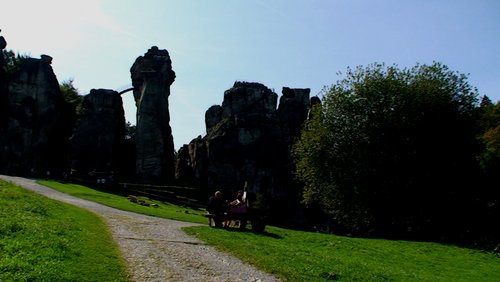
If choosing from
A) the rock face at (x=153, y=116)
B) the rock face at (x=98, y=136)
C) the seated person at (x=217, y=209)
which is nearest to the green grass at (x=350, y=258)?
the seated person at (x=217, y=209)

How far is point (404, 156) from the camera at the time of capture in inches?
1775

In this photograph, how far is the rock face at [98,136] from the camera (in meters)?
76.8

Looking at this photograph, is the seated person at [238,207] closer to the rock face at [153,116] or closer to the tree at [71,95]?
the rock face at [153,116]

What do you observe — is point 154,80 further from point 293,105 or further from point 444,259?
point 444,259

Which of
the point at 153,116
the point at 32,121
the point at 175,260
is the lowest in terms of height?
the point at 175,260

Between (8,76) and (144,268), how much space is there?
273 ft

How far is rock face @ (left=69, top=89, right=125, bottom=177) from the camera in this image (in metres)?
76.8

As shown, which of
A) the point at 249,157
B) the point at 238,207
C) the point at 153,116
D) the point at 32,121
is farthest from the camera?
the point at 153,116

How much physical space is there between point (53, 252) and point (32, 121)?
7340 cm

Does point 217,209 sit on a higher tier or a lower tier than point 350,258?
higher

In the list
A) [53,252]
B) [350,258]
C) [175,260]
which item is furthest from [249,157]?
[53,252]

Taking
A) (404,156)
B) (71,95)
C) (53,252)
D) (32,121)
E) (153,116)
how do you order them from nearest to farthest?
1. (53,252)
2. (404,156)
3. (32,121)
4. (153,116)
5. (71,95)

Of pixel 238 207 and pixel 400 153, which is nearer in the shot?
pixel 238 207

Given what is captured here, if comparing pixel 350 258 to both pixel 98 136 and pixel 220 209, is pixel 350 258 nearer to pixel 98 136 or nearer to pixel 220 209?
pixel 220 209
